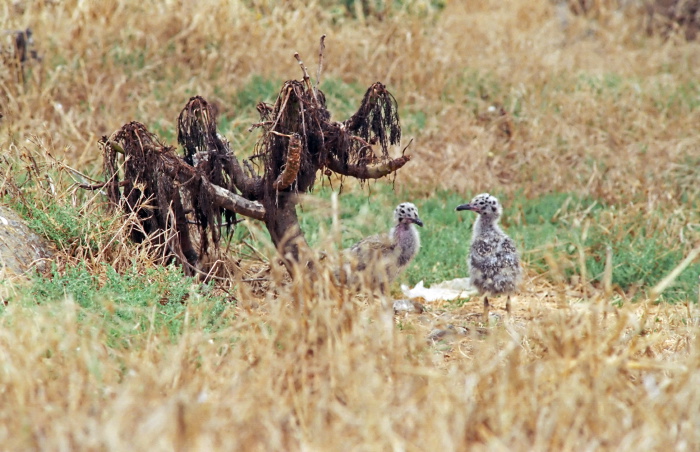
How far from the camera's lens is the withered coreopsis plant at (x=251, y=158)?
592 cm

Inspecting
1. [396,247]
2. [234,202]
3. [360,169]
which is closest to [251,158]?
[234,202]

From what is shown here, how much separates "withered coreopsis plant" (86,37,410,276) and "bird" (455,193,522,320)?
1273 millimetres

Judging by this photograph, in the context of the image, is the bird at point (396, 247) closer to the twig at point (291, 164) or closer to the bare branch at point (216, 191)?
the bare branch at point (216, 191)

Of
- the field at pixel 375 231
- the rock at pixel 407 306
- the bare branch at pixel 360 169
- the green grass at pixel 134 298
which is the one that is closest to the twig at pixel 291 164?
the field at pixel 375 231

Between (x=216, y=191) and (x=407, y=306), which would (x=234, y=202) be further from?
(x=407, y=306)

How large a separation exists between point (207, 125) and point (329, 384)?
104 inches

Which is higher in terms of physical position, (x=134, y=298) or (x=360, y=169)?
(x=360, y=169)

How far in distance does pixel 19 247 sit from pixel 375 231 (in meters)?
3.56

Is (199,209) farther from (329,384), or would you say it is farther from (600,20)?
(600,20)

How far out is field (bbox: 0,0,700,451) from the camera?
145 inches

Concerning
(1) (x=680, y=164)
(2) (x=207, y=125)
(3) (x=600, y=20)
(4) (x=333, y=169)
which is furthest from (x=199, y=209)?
(3) (x=600, y=20)

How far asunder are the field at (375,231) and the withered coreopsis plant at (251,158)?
0.28 meters

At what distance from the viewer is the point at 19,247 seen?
5.90m

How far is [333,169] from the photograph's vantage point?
20.4ft
